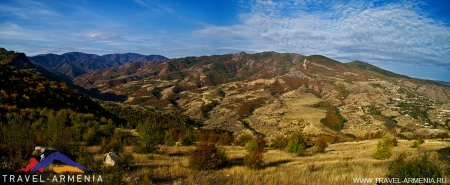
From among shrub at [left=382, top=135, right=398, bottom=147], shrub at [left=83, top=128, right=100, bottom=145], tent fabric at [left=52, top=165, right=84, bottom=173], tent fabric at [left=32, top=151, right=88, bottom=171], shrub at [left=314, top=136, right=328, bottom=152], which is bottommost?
shrub at [left=314, top=136, right=328, bottom=152]

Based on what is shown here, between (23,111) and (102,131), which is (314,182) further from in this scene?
(23,111)

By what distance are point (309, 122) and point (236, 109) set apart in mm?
57775

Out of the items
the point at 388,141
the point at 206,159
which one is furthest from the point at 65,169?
the point at 388,141

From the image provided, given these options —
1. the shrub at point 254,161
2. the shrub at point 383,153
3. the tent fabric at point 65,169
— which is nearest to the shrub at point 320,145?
the shrub at point 383,153

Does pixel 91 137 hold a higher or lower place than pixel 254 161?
lower

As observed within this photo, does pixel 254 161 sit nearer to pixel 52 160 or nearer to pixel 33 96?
pixel 52 160

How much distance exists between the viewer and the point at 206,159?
1509 centimetres

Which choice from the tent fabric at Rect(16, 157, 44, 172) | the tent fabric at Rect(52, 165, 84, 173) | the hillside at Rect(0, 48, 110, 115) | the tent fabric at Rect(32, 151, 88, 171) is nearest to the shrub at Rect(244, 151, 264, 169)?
the tent fabric at Rect(32, 151, 88, 171)

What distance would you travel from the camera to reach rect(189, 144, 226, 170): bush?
585 inches

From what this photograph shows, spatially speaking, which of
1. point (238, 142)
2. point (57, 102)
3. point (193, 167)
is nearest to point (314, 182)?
point (193, 167)

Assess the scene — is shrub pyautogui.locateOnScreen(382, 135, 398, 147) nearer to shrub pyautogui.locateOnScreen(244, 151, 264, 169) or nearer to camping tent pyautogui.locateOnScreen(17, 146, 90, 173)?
shrub pyautogui.locateOnScreen(244, 151, 264, 169)

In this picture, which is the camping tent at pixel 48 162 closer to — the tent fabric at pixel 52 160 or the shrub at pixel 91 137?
the tent fabric at pixel 52 160

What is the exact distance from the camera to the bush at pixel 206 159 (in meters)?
14.9

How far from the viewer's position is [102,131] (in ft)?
78.3
